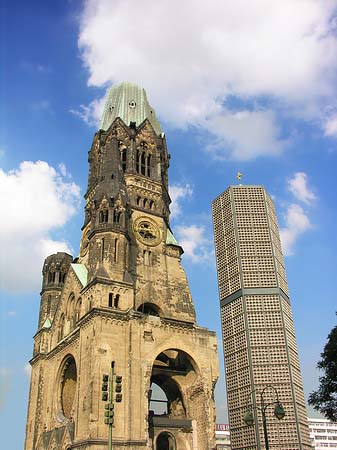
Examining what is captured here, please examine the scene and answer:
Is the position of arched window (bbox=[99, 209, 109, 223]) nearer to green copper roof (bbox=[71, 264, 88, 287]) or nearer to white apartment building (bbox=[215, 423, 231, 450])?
green copper roof (bbox=[71, 264, 88, 287])

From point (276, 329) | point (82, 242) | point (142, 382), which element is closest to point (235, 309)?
point (276, 329)

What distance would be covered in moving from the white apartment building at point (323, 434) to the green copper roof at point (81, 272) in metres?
123

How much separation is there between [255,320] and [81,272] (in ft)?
82.3

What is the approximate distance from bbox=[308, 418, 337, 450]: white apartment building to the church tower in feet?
388

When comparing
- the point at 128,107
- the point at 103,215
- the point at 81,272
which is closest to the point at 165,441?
the point at 81,272

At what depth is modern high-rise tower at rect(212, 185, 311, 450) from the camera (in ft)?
186

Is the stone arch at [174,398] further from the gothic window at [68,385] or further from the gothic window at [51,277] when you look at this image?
the gothic window at [51,277]

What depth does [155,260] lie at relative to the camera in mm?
50375

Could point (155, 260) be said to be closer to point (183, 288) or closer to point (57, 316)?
point (183, 288)

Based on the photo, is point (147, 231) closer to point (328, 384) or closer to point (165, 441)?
point (165, 441)

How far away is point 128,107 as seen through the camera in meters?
61.6

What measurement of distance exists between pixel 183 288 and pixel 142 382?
1371cm

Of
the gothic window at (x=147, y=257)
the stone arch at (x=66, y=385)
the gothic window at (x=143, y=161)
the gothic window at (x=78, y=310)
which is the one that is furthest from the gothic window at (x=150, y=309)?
the gothic window at (x=143, y=161)

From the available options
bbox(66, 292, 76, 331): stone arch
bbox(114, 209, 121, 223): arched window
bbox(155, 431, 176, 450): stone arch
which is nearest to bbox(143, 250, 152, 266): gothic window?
bbox(114, 209, 121, 223): arched window
